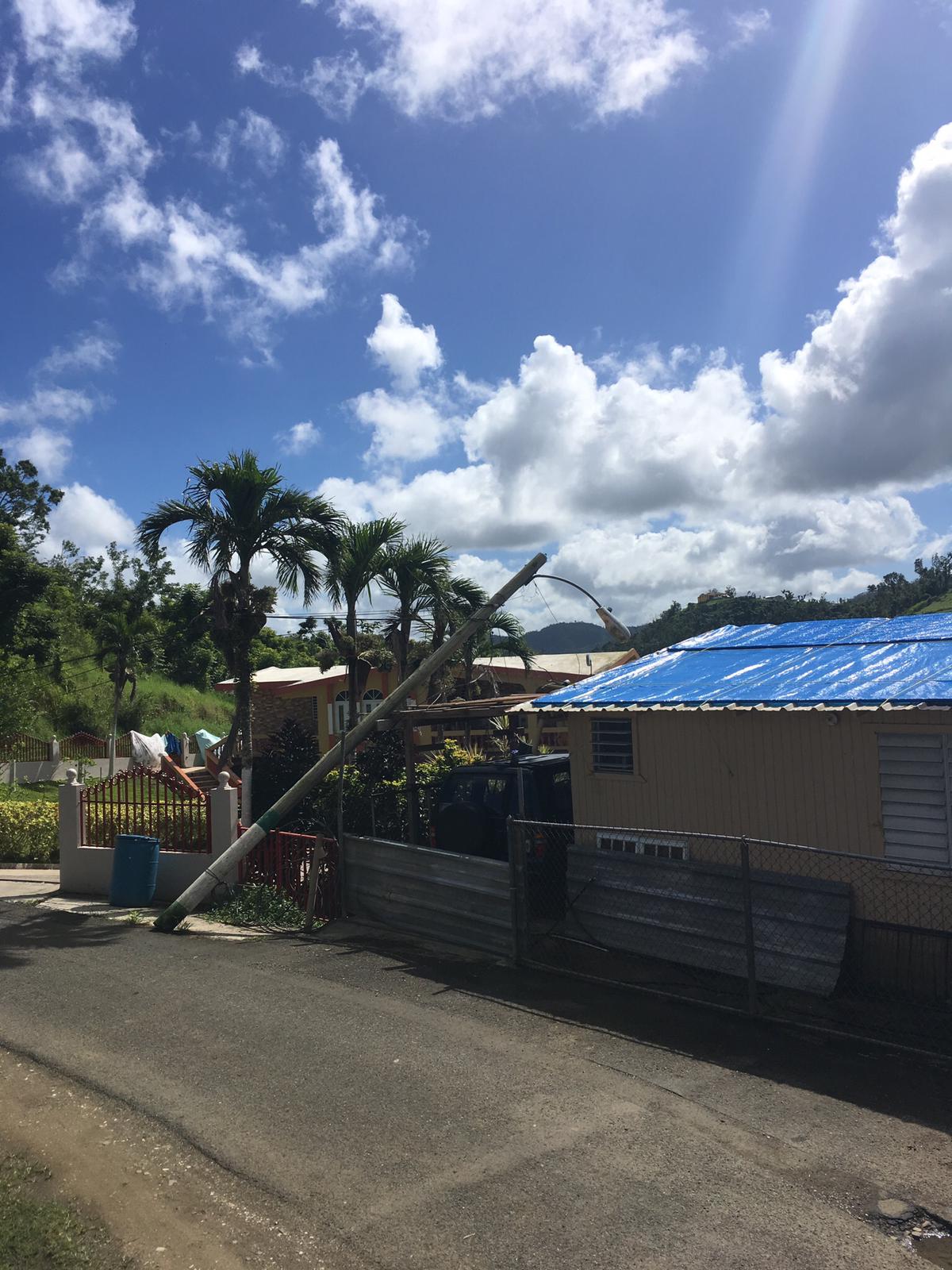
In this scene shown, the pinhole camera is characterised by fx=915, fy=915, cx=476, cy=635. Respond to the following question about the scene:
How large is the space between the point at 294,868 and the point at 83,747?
28.5 m

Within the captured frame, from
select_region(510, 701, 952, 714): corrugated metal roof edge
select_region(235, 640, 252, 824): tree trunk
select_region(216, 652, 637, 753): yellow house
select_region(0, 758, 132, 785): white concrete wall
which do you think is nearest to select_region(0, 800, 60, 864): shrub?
select_region(235, 640, 252, 824): tree trunk

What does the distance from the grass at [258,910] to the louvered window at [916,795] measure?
6.75m

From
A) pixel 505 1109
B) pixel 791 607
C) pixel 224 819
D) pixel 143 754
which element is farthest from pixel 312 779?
pixel 791 607

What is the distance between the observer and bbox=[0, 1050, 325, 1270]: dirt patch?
4.27 m

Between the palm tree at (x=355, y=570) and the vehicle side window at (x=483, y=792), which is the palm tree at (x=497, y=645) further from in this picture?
the vehicle side window at (x=483, y=792)

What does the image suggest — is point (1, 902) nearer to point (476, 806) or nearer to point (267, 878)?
point (267, 878)

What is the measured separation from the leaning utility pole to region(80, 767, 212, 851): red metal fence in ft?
2.86

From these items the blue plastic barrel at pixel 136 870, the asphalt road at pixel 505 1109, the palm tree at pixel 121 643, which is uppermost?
the palm tree at pixel 121 643

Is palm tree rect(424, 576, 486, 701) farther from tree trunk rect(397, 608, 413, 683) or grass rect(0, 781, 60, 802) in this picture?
grass rect(0, 781, 60, 802)

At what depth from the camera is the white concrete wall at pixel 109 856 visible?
1241cm

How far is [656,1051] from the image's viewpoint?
671 cm

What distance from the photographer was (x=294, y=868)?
38.3 ft

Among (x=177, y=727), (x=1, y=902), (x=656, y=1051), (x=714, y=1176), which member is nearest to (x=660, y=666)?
(x=656, y=1051)

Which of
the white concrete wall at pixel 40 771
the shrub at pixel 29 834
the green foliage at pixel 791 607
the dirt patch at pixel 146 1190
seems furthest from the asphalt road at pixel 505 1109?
the green foliage at pixel 791 607
